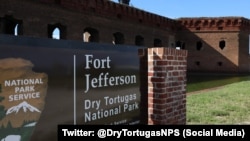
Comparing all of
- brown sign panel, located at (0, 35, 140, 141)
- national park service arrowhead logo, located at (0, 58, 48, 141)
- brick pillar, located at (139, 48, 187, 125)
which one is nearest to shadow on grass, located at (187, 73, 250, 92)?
brick pillar, located at (139, 48, 187, 125)

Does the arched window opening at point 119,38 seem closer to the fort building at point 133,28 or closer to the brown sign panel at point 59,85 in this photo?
the fort building at point 133,28

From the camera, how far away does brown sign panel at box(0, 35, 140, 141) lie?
2.75 meters

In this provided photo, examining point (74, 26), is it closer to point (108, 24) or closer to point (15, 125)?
point (108, 24)

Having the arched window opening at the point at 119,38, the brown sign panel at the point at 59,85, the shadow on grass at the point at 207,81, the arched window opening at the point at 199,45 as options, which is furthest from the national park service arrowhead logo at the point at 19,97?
the arched window opening at the point at 199,45

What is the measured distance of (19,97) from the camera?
9.17 ft

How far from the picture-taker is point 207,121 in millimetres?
7660

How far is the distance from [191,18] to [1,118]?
111 feet

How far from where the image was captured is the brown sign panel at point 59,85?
2.75m

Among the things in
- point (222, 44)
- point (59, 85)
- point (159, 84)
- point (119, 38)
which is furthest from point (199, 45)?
point (59, 85)

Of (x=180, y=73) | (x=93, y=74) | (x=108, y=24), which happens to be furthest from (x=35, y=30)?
(x=93, y=74)

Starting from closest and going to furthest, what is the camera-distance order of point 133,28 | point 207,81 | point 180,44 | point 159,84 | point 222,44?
point 159,84, point 207,81, point 133,28, point 222,44, point 180,44
